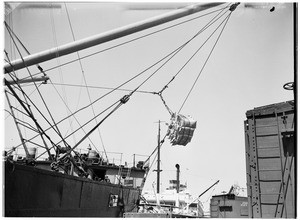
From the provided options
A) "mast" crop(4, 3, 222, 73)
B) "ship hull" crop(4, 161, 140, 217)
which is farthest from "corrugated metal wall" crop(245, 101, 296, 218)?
"ship hull" crop(4, 161, 140, 217)

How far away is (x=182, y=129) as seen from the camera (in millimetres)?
11438

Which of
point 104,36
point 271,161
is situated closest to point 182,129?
point 271,161

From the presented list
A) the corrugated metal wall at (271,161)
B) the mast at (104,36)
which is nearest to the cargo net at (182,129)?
the corrugated metal wall at (271,161)

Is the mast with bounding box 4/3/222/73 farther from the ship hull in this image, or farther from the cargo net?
the cargo net

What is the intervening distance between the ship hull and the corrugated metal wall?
544cm

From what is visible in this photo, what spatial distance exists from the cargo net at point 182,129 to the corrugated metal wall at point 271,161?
4061mm

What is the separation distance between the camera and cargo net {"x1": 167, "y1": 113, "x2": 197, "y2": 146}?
1144 cm

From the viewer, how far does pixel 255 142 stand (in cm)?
718

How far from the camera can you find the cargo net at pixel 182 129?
37.5 feet

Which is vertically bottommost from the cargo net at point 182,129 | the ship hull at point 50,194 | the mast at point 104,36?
the ship hull at point 50,194

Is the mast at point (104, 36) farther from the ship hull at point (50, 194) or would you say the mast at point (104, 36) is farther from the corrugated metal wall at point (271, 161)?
→ the corrugated metal wall at point (271, 161)

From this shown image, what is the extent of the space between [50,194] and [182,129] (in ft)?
19.8

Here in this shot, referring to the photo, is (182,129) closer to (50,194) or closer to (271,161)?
(271,161)

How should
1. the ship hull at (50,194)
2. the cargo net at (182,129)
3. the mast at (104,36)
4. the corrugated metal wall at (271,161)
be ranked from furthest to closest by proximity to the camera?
the cargo net at (182,129) → the mast at (104,36) → the corrugated metal wall at (271,161) → the ship hull at (50,194)
